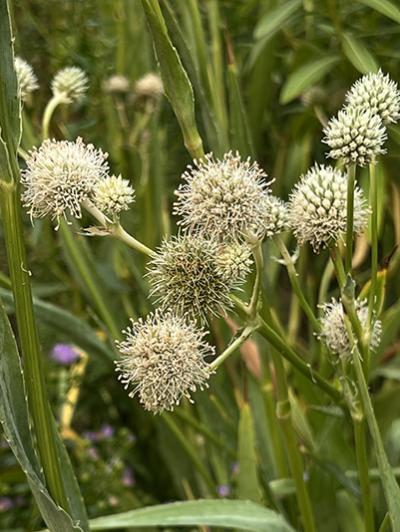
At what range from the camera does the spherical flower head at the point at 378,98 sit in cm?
47

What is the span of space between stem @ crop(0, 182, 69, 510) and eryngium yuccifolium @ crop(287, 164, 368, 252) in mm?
153

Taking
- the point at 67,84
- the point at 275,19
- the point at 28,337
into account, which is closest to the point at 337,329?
the point at 28,337

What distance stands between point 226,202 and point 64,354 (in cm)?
67

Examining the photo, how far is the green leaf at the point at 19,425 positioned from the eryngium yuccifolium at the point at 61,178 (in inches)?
2.5

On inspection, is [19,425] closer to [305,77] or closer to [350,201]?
[350,201]

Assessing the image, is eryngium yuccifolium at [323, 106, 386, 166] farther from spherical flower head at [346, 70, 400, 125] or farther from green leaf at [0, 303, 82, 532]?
green leaf at [0, 303, 82, 532]

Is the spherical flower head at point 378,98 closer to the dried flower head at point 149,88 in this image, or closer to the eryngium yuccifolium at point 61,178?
the eryngium yuccifolium at point 61,178

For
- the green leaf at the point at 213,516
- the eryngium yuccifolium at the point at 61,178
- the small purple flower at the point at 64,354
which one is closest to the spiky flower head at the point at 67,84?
the eryngium yuccifolium at the point at 61,178

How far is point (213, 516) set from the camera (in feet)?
1.95

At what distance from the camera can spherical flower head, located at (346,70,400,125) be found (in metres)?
0.47

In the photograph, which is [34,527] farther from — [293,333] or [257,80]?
[257,80]

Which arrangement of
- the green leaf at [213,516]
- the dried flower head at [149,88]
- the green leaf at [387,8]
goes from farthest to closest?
the dried flower head at [149,88], the green leaf at [387,8], the green leaf at [213,516]

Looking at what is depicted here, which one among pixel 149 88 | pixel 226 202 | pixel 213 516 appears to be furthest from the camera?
pixel 149 88

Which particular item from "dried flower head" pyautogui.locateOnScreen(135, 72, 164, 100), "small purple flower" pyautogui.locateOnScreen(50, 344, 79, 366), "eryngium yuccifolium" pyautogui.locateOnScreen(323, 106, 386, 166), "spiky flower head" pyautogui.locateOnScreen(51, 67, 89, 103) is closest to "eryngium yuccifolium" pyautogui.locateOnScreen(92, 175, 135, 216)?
"eryngium yuccifolium" pyautogui.locateOnScreen(323, 106, 386, 166)
